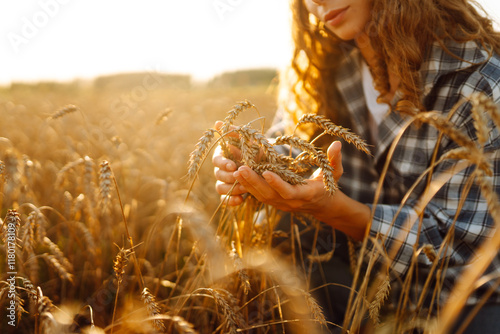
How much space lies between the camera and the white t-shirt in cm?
179

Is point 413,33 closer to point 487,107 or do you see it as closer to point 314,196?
point 314,196

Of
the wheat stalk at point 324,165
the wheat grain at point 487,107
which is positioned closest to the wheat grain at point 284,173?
the wheat stalk at point 324,165

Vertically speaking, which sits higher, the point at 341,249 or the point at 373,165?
the point at 373,165

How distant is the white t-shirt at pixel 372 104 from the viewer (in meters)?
1.79

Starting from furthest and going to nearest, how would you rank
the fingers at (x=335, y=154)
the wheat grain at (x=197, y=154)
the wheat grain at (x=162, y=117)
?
the wheat grain at (x=162, y=117)
the fingers at (x=335, y=154)
the wheat grain at (x=197, y=154)

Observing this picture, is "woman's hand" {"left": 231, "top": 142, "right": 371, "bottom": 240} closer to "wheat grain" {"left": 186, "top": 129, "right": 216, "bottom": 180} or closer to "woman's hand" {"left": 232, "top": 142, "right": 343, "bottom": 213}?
"woman's hand" {"left": 232, "top": 142, "right": 343, "bottom": 213}

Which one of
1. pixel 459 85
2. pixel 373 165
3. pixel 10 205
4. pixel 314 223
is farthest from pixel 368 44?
pixel 10 205

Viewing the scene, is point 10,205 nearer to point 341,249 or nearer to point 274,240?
point 274,240

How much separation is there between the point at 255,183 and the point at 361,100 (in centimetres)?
103

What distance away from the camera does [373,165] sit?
1.91 meters

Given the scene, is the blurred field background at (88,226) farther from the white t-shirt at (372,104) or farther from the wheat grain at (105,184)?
the white t-shirt at (372,104)

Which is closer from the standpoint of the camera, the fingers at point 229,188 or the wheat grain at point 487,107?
the wheat grain at point 487,107

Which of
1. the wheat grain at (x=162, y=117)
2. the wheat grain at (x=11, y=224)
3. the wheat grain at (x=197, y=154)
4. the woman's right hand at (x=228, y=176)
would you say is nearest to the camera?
the wheat grain at (x=197, y=154)

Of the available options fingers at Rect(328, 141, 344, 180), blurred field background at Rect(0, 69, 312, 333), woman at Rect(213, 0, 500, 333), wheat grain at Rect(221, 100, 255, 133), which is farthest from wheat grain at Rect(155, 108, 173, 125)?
fingers at Rect(328, 141, 344, 180)
